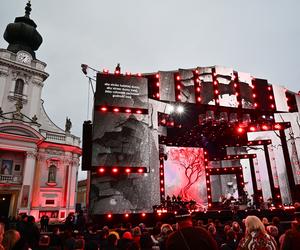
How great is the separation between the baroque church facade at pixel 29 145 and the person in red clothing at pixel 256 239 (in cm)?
2601

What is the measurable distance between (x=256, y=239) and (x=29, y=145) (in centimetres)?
2735

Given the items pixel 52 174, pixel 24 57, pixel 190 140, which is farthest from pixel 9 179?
pixel 190 140

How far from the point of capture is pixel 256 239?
3758 mm

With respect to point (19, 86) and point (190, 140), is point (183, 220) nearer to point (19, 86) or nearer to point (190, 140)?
point (190, 140)

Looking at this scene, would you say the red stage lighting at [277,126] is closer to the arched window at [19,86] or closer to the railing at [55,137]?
the railing at [55,137]

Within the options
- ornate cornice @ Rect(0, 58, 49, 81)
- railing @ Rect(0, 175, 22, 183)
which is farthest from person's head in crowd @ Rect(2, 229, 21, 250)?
ornate cornice @ Rect(0, 58, 49, 81)

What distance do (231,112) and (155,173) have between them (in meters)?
8.26

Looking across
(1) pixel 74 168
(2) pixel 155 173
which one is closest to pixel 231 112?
(2) pixel 155 173

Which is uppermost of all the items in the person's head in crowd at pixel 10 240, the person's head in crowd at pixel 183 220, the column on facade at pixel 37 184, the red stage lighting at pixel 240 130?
the red stage lighting at pixel 240 130

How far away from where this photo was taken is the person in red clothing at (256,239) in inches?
146

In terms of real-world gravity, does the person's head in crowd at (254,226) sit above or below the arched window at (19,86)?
below

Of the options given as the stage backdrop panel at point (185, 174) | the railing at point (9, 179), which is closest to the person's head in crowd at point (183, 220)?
the stage backdrop panel at point (185, 174)

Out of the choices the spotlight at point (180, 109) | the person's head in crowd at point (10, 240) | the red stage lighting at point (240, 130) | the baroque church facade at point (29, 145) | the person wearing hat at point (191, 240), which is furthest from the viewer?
the baroque church facade at point (29, 145)

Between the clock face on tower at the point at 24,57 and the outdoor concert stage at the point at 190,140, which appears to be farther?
the clock face on tower at the point at 24,57
